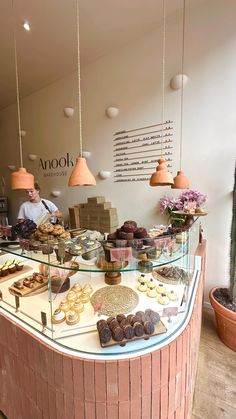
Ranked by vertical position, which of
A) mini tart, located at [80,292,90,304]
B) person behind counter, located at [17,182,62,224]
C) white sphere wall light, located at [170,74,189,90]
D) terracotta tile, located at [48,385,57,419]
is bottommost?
terracotta tile, located at [48,385,57,419]

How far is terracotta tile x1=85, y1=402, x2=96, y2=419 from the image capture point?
2.81ft

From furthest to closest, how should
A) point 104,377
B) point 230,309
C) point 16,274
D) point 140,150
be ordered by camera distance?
1. point 140,150
2. point 230,309
3. point 16,274
4. point 104,377

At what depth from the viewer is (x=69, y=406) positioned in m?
0.89

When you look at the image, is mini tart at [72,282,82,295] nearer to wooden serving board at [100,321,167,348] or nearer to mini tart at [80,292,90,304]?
mini tart at [80,292,90,304]

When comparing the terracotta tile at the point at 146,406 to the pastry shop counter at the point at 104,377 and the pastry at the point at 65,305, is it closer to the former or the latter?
the pastry shop counter at the point at 104,377

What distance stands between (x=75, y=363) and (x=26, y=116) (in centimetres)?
500

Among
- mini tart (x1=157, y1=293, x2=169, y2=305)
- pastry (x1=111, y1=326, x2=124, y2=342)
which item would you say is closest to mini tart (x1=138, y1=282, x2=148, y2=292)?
mini tart (x1=157, y1=293, x2=169, y2=305)

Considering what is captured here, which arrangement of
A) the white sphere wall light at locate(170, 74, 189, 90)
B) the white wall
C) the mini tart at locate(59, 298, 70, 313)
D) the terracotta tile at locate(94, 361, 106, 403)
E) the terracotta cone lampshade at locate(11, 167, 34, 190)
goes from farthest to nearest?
the white sphere wall light at locate(170, 74, 189, 90) < the white wall < the terracotta cone lampshade at locate(11, 167, 34, 190) < the mini tart at locate(59, 298, 70, 313) < the terracotta tile at locate(94, 361, 106, 403)

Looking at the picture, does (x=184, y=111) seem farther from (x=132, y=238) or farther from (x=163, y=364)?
(x=163, y=364)

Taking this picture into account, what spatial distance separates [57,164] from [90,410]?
12.3ft

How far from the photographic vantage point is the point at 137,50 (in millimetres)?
2793

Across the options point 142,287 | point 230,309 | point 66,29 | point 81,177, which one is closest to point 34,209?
point 81,177

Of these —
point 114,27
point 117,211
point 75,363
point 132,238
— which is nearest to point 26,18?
point 114,27

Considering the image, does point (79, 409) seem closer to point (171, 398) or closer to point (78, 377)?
point (78, 377)
